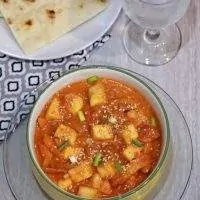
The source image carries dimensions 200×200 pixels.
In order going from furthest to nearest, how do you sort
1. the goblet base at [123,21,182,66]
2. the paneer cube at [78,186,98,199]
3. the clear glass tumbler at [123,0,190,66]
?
the goblet base at [123,21,182,66]
the clear glass tumbler at [123,0,190,66]
the paneer cube at [78,186,98,199]

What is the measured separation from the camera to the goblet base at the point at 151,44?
133 cm

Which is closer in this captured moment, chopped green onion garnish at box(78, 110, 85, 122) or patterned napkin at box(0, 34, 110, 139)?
chopped green onion garnish at box(78, 110, 85, 122)

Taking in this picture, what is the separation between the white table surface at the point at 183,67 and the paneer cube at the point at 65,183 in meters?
0.17

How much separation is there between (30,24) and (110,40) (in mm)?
175

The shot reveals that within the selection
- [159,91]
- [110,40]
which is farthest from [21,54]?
[159,91]

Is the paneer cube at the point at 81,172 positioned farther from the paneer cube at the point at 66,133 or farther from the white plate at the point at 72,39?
the white plate at the point at 72,39

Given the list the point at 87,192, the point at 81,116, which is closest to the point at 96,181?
the point at 87,192

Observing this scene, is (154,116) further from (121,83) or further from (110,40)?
(110,40)

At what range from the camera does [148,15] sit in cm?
124

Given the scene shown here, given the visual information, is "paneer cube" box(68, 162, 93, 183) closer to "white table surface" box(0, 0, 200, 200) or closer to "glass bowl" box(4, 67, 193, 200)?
"glass bowl" box(4, 67, 193, 200)

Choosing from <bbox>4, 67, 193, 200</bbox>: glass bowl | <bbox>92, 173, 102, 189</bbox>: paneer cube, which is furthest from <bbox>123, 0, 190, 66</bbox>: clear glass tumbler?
<bbox>92, 173, 102, 189</bbox>: paneer cube

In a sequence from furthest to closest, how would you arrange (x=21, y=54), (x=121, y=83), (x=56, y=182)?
(x=21, y=54) < (x=121, y=83) < (x=56, y=182)

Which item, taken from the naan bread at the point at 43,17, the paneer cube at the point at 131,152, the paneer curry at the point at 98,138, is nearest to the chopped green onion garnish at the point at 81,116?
the paneer curry at the point at 98,138

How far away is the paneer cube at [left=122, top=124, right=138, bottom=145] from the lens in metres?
1.12
